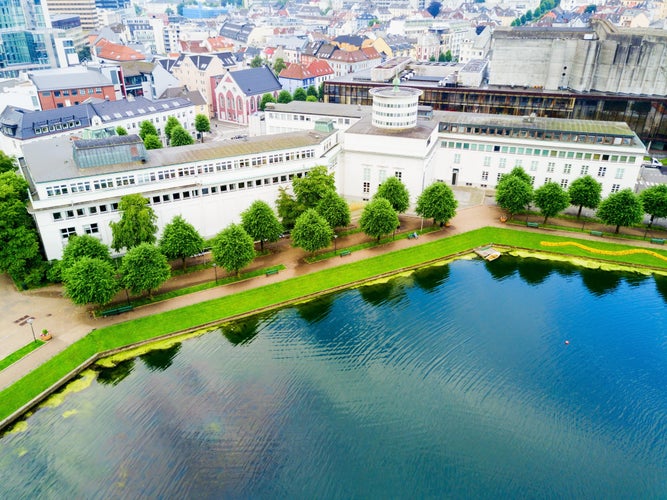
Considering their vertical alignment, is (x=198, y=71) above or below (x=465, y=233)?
above

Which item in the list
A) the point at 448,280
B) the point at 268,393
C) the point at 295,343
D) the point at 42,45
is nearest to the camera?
the point at 268,393

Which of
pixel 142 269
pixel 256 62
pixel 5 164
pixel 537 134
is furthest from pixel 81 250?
pixel 256 62

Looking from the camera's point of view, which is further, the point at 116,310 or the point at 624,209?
the point at 624,209

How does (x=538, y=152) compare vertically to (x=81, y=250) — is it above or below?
above

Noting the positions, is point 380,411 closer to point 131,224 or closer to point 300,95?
point 131,224

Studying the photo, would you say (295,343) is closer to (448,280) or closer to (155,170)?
(448,280)

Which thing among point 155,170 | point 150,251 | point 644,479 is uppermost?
point 155,170

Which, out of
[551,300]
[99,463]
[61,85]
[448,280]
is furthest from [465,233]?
[61,85]
